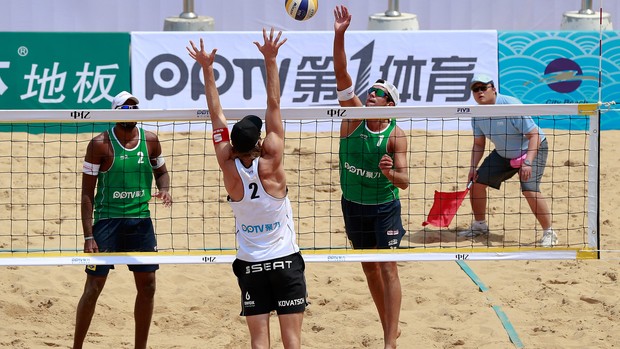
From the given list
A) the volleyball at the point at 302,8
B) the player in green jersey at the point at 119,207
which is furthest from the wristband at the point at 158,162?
the volleyball at the point at 302,8

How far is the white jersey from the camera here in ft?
18.1

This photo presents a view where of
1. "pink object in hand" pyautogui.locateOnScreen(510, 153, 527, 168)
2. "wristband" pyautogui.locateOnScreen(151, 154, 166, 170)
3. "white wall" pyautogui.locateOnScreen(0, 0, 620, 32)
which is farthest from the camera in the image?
"white wall" pyautogui.locateOnScreen(0, 0, 620, 32)

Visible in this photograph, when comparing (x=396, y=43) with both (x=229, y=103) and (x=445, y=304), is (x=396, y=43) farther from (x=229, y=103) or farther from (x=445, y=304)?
(x=445, y=304)

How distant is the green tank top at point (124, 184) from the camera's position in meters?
6.44

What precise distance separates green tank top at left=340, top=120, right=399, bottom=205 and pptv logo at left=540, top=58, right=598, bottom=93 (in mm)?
5482

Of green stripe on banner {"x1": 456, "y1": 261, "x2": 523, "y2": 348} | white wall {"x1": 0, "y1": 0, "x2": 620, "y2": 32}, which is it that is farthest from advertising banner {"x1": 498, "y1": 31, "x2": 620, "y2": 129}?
green stripe on banner {"x1": 456, "y1": 261, "x2": 523, "y2": 348}

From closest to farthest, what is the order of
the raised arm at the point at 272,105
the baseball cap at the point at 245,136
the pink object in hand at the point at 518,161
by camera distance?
the baseball cap at the point at 245,136 < the raised arm at the point at 272,105 < the pink object in hand at the point at 518,161

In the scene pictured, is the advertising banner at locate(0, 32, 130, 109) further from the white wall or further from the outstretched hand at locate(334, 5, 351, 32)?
the outstretched hand at locate(334, 5, 351, 32)

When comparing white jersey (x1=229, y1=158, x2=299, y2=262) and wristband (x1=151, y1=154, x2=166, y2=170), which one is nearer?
white jersey (x1=229, y1=158, x2=299, y2=262)

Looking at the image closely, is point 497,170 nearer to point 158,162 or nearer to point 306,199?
point 306,199

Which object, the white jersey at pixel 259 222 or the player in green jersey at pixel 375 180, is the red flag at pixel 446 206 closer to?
the player in green jersey at pixel 375 180

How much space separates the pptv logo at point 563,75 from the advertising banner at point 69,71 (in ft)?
15.5

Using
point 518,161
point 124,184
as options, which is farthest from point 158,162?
point 518,161

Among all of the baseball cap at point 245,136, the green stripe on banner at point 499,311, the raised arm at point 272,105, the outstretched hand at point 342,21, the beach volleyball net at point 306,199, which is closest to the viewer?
the baseball cap at point 245,136
